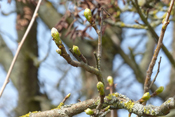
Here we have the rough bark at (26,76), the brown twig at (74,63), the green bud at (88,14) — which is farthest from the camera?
the rough bark at (26,76)

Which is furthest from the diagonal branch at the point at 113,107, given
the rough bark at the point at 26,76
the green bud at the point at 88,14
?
the rough bark at the point at 26,76

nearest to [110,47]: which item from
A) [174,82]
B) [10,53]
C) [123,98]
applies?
[174,82]

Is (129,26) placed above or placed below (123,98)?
above

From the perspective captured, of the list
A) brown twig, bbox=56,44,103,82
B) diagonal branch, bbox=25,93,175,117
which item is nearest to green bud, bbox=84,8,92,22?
brown twig, bbox=56,44,103,82

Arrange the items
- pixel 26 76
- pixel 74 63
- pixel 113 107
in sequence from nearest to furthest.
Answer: pixel 74 63 → pixel 113 107 → pixel 26 76

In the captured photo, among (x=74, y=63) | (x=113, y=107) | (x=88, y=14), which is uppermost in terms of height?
(x=88, y=14)

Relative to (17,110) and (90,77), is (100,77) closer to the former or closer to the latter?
(17,110)

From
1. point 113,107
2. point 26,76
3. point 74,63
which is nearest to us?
point 74,63

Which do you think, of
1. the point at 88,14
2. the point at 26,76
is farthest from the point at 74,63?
the point at 26,76

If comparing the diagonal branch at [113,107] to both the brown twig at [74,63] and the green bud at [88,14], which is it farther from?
the green bud at [88,14]

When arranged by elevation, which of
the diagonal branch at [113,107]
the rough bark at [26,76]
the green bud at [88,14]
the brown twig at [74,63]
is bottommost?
the diagonal branch at [113,107]

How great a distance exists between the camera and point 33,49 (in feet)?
9.75

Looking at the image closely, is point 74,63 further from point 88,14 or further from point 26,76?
point 26,76

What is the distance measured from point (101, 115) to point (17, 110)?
8.47 feet
